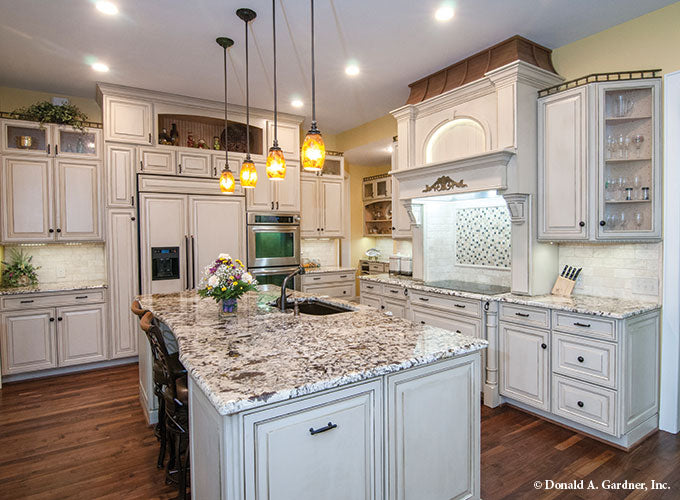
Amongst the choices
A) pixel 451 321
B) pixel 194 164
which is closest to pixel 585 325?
pixel 451 321

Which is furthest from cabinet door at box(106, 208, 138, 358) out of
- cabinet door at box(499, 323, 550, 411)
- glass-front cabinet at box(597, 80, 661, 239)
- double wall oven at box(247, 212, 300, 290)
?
glass-front cabinet at box(597, 80, 661, 239)

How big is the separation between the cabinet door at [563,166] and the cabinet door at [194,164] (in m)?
3.66

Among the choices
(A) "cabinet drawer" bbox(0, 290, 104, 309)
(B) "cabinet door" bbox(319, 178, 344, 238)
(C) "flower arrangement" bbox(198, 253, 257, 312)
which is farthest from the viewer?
(B) "cabinet door" bbox(319, 178, 344, 238)

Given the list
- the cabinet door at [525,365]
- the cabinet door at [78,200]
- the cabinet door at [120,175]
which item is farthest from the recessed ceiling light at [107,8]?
the cabinet door at [525,365]

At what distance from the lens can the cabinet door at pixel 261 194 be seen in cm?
505

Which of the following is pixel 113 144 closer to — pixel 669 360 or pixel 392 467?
pixel 392 467

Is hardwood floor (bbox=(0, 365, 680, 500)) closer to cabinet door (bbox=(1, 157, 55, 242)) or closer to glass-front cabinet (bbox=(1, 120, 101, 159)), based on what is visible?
cabinet door (bbox=(1, 157, 55, 242))

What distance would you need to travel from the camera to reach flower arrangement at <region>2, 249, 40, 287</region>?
4.21 meters

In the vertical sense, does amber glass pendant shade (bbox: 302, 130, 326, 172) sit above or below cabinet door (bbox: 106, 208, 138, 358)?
above

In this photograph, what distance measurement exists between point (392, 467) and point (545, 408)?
192 cm

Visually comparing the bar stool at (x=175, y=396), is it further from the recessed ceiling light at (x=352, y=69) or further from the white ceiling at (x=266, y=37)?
the recessed ceiling light at (x=352, y=69)

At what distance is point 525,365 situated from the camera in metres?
3.09

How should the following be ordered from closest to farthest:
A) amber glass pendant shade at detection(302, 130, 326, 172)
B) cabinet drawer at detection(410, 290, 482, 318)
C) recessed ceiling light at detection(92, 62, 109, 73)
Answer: amber glass pendant shade at detection(302, 130, 326, 172) → cabinet drawer at detection(410, 290, 482, 318) → recessed ceiling light at detection(92, 62, 109, 73)

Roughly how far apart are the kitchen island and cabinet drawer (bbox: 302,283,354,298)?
3.20 metres
